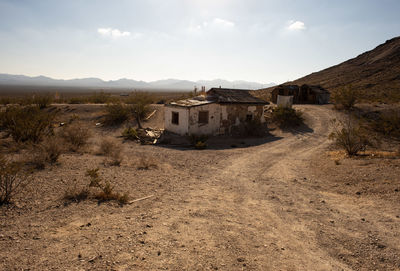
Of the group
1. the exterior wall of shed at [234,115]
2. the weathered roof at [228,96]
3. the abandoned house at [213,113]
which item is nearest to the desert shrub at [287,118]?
the abandoned house at [213,113]

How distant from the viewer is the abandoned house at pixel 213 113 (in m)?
16.5

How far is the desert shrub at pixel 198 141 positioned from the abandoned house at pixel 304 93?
2098 centimetres

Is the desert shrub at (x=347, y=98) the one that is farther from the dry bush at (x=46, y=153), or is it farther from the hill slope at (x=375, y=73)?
the dry bush at (x=46, y=153)

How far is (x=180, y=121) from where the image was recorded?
16781mm

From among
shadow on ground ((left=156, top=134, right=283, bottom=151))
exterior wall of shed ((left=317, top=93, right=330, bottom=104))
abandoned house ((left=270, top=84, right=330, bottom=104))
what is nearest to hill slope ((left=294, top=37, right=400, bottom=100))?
exterior wall of shed ((left=317, top=93, right=330, bottom=104))

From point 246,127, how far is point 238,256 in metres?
15.3

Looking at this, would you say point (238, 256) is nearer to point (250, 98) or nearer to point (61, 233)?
point (61, 233)

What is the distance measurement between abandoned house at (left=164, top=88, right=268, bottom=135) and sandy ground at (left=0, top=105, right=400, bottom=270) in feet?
23.9

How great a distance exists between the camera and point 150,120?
2219 centimetres

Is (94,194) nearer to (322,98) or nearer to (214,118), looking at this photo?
(214,118)

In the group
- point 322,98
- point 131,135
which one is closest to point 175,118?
point 131,135

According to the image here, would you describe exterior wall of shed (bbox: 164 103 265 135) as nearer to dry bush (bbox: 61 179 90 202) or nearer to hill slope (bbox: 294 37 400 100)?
→ dry bush (bbox: 61 179 90 202)

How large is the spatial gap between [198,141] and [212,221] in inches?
394

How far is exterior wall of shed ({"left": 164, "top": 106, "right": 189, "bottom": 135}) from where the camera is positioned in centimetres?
1627
